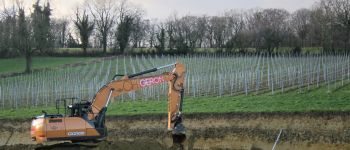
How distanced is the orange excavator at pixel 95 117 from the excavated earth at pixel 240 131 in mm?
2665

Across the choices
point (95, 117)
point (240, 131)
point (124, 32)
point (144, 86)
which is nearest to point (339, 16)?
point (124, 32)

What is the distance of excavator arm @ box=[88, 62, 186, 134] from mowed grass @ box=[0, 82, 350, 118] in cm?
691

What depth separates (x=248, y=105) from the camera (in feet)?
79.9

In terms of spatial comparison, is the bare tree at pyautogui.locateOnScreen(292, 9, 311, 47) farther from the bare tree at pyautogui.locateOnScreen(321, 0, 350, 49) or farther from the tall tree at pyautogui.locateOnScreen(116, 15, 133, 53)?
the tall tree at pyautogui.locateOnScreen(116, 15, 133, 53)

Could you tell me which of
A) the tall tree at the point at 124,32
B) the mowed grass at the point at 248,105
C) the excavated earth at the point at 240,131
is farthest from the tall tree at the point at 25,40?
the excavated earth at the point at 240,131

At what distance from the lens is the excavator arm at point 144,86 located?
1586 centimetres

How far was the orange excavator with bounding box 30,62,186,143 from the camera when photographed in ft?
49.0

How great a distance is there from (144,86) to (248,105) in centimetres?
899

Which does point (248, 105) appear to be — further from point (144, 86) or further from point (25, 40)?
point (25, 40)

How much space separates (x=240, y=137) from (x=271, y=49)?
4978cm

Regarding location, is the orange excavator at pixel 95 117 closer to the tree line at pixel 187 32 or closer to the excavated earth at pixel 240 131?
the excavated earth at pixel 240 131

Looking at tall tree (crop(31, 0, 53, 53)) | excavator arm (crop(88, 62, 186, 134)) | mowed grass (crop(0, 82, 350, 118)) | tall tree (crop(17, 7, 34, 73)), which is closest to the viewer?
excavator arm (crop(88, 62, 186, 134))

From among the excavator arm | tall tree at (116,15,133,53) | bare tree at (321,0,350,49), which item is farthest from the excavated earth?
tall tree at (116,15,133,53)

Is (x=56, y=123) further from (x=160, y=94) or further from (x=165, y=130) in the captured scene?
(x=160, y=94)
